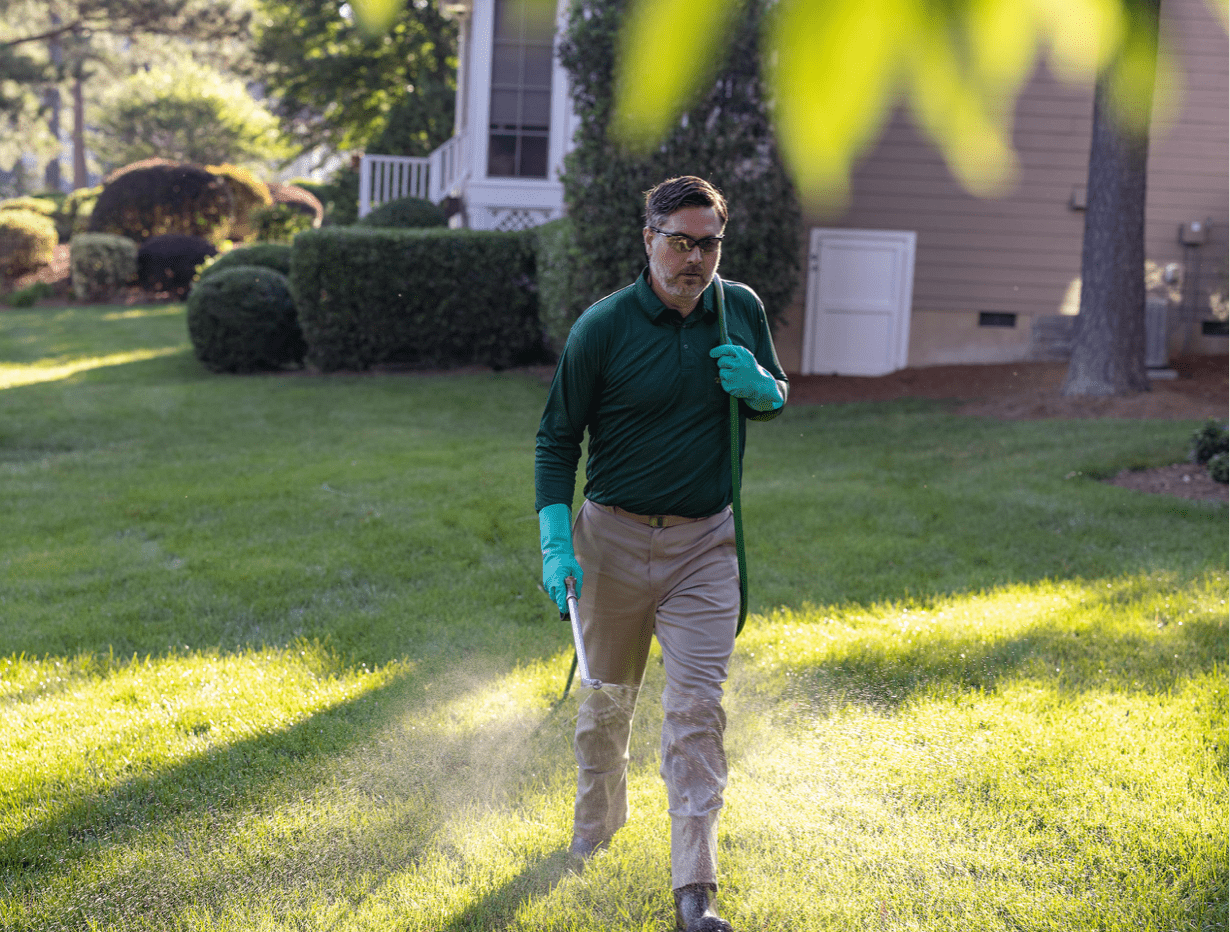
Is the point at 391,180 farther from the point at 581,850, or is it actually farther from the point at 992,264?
the point at 581,850

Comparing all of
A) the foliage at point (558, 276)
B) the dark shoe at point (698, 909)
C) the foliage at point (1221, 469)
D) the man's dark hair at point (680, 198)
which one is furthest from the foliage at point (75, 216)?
the dark shoe at point (698, 909)

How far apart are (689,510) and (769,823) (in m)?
1.32

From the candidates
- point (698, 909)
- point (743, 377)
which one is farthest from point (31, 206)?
point (698, 909)

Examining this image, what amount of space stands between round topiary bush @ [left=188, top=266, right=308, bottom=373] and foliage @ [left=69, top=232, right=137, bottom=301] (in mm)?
9734

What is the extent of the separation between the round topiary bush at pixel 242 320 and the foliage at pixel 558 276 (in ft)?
11.9

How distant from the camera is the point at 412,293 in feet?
50.6

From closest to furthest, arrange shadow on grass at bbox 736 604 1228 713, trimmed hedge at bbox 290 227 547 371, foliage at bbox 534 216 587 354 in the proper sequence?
shadow on grass at bbox 736 604 1228 713
foliage at bbox 534 216 587 354
trimmed hedge at bbox 290 227 547 371

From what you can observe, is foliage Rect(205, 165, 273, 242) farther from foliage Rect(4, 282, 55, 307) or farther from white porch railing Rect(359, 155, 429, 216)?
white porch railing Rect(359, 155, 429, 216)

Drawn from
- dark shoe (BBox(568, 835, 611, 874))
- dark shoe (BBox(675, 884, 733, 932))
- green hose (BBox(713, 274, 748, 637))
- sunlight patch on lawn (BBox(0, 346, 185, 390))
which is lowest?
dark shoe (BBox(568, 835, 611, 874))

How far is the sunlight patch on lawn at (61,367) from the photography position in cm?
1475

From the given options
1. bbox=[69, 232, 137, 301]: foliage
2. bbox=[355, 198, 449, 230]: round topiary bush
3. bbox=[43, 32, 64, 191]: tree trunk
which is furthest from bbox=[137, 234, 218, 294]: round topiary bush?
bbox=[43, 32, 64, 191]: tree trunk

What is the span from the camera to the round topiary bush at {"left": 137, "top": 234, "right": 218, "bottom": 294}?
2464cm

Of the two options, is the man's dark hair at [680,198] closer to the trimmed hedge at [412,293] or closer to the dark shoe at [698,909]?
the dark shoe at [698,909]

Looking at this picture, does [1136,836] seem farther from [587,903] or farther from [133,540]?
[133,540]
